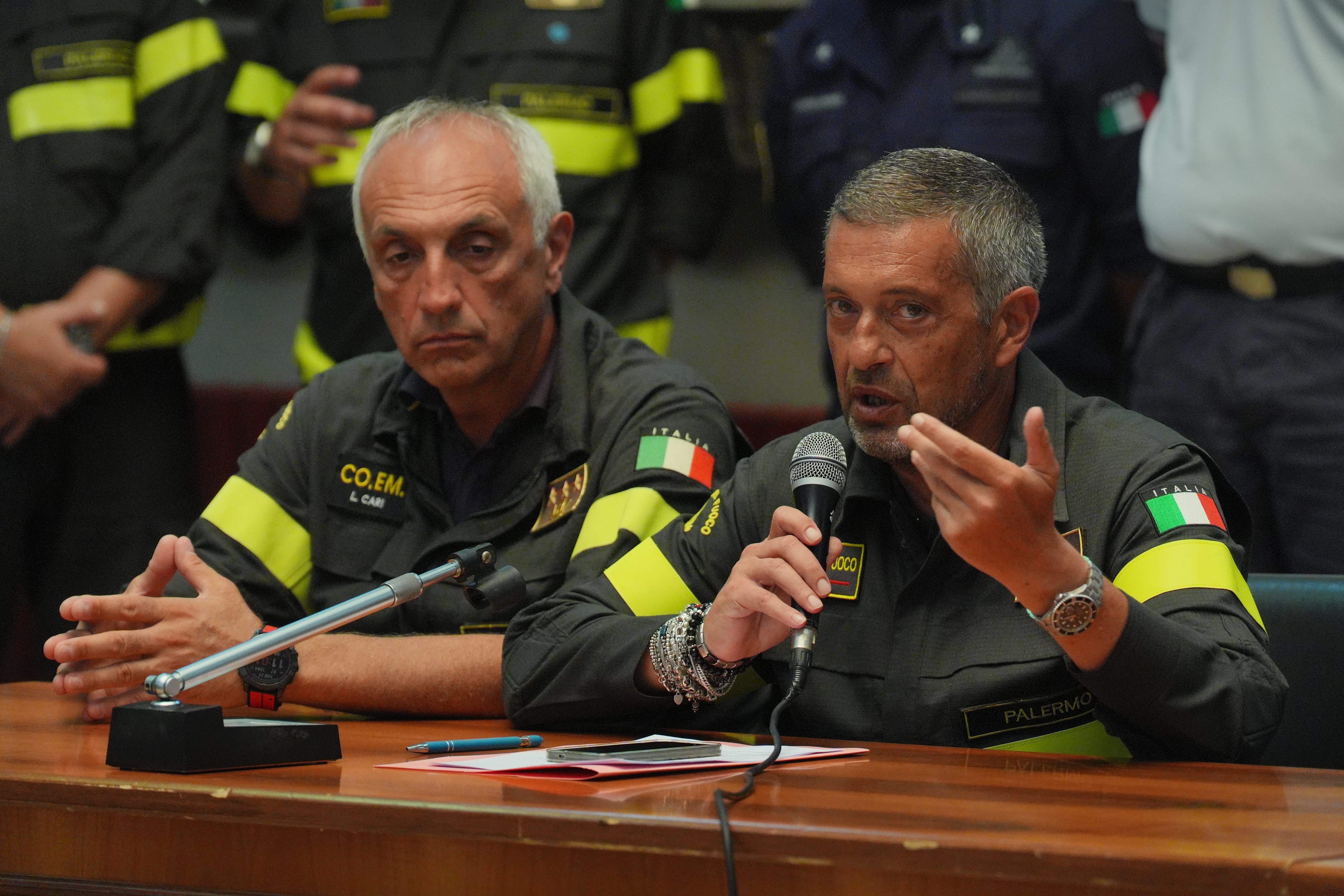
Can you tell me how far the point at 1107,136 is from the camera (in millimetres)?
3295

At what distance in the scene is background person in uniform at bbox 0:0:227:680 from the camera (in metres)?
3.47

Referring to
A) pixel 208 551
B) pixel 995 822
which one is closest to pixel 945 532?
pixel 995 822

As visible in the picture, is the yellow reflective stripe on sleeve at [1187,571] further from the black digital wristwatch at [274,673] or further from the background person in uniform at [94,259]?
the background person in uniform at [94,259]

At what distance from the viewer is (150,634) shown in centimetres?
221

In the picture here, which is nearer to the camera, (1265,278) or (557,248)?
(557,248)

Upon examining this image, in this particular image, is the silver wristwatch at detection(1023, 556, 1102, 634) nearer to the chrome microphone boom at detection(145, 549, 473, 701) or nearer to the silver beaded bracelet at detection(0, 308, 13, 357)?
the chrome microphone boom at detection(145, 549, 473, 701)

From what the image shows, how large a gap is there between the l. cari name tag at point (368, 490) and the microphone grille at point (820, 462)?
0.88 meters

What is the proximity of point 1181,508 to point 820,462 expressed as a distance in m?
0.46

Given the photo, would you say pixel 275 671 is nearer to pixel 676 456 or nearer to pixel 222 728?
pixel 222 728

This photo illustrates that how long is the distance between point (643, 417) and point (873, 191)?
64 cm

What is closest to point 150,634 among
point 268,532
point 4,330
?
point 268,532

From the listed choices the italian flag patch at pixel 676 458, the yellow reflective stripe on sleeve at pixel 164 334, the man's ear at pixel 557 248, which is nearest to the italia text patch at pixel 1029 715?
the italian flag patch at pixel 676 458

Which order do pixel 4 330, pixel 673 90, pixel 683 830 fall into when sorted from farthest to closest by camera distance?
pixel 673 90 < pixel 4 330 < pixel 683 830

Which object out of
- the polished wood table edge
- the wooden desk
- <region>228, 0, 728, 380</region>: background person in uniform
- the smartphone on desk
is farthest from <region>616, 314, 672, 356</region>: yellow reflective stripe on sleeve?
the polished wood table edge
